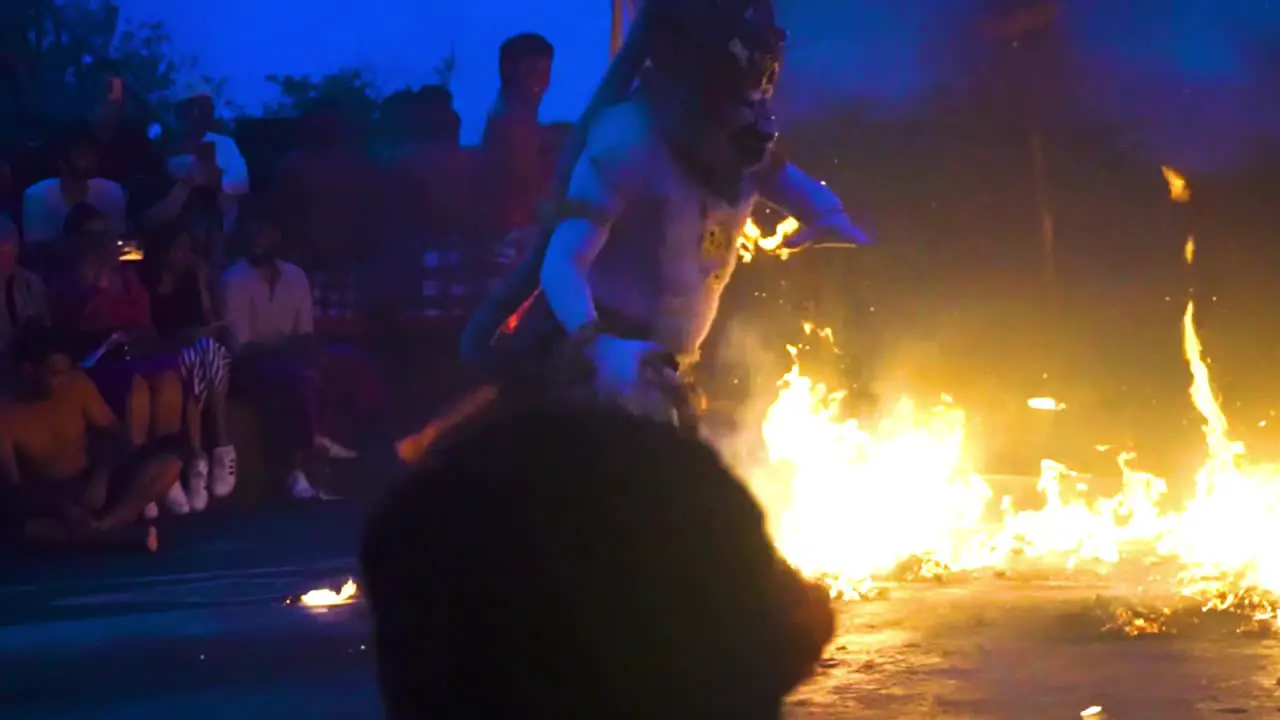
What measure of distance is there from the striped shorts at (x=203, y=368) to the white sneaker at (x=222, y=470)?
0.25 metres

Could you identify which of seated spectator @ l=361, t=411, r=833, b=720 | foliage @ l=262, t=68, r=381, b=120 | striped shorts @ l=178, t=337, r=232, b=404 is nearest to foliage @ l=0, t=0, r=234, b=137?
foliage @ l=262, t=68, r=381, b=120

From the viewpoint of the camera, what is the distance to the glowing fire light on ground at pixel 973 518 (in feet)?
17.1

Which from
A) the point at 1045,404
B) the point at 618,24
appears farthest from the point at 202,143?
the point at 1045,404

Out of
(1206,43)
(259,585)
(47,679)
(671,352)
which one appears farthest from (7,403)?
(1206,43)

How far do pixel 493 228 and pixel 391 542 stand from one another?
7786 millimetres

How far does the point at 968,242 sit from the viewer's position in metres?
8.93

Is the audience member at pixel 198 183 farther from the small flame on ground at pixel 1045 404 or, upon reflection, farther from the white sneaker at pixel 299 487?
the small flame on ground at pixel 1045 404

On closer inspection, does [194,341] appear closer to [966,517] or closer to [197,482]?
[197,482]

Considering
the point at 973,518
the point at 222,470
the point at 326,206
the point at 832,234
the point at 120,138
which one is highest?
the point at 120,138

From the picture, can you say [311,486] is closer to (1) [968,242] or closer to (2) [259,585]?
(2) [259,585]

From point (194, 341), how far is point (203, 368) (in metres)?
0.14

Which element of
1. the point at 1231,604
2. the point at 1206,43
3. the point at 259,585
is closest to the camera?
the point at 1231,604

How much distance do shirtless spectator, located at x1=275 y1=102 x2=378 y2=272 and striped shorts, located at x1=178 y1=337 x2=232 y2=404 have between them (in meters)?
2.69

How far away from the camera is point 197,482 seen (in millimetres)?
7066
